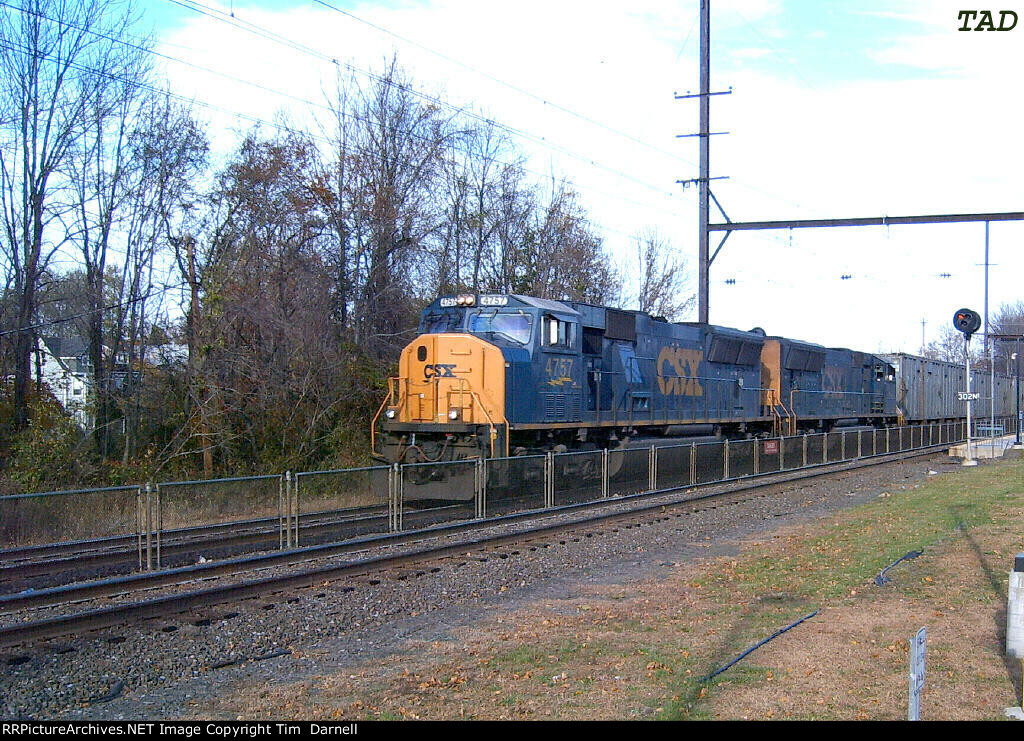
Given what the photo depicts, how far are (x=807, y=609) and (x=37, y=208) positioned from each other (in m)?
18.5

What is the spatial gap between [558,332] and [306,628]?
34.9 feet

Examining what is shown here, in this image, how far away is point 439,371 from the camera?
17984 mm

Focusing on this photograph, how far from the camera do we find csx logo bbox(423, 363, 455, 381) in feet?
58.5

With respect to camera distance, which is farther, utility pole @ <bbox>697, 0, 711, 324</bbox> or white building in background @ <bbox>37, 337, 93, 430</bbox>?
utility pole @ <bbox>697, 0, 711, 324</bbox>

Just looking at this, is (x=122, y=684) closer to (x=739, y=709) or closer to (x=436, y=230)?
(x=739, y=709)

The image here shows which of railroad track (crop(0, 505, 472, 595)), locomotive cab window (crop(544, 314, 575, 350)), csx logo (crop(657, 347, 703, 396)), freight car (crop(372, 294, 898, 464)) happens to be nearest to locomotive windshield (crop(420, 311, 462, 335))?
freight car (crop(372, 294, 898, 464))

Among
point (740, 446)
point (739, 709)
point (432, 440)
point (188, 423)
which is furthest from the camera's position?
point (740, 446)

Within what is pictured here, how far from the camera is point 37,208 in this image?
20578mm

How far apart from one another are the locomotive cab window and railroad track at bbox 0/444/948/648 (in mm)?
3236

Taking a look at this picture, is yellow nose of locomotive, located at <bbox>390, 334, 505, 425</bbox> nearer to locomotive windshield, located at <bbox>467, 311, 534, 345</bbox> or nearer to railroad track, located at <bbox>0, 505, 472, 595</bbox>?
locomotive windshield, located at <bbox>467, 311, 534, 345</bbox>

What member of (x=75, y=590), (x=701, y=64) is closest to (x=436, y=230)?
(x=701, y=64)

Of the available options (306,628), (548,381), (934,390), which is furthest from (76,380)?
(934,390)

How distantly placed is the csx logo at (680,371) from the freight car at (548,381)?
3cm

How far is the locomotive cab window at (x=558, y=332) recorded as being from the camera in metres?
18.4
